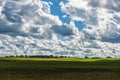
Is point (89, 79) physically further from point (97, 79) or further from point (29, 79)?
point (29, 79)

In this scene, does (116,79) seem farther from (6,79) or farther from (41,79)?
(6,79)

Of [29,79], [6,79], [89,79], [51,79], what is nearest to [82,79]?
[89,79]

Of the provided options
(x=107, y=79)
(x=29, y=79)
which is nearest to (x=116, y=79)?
(x=107, y=79)

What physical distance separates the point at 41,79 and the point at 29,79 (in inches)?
75.1

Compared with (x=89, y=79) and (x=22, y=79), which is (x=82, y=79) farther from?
(x=22, y=79)

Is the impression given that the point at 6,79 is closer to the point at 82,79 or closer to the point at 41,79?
the point at 41,79

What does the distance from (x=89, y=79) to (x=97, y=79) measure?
1267 millimetres

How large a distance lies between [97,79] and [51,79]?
7258 mm

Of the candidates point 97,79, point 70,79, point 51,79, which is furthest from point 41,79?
A: point 97,79

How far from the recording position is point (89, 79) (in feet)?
165

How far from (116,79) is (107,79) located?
4.96 ft

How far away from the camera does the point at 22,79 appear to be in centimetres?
4962

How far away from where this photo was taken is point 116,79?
1970 inches

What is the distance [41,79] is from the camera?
164 ft
